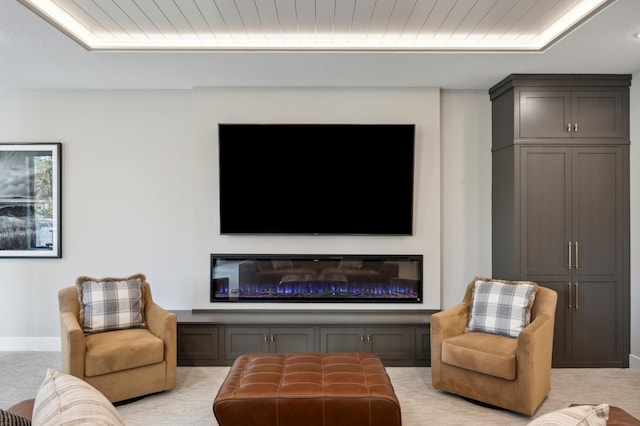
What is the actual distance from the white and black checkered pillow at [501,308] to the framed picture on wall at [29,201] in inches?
165

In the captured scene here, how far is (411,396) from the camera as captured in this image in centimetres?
342

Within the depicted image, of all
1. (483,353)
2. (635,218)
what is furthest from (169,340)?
(635,218)

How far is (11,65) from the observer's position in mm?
3752

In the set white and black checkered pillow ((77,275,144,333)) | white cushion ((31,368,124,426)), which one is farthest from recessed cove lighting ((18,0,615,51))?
white cushion ((31,368,124,426))

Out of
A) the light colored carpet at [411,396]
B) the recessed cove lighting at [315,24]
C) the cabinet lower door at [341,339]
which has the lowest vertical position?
the light colored carpet at [411,396]

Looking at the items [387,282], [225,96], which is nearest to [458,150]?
[387,282]

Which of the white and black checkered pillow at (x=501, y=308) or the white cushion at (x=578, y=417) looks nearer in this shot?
the white cushion at (x=578, y=417)

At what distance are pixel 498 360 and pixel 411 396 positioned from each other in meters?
0.77

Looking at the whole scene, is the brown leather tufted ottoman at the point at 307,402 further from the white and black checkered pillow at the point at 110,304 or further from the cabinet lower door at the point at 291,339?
Answer: the white and black checkered pillow at the point at 110,304

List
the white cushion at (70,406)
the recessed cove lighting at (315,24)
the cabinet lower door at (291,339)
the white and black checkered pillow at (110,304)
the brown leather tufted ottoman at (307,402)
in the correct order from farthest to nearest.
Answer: the cabinet lower door at (291,339) < the white and black checkered pillow at (110,304) < the recessed cove lighting at (315,24) < the brown leather tufted ottoman at (307,402) < the white cushion at (70,406)

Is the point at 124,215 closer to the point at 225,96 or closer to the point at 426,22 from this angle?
the point at 225,96

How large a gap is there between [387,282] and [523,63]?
2406mm

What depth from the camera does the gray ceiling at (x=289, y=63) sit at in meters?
3.13

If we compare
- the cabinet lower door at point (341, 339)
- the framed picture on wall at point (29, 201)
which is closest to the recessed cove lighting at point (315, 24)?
the framed picture on wall at point (29, 201)
